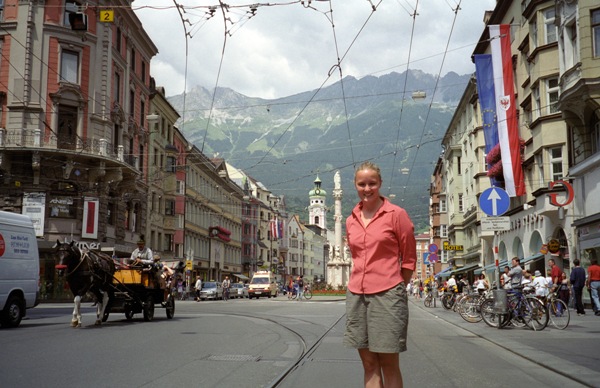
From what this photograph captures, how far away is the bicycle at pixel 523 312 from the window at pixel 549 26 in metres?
17.6

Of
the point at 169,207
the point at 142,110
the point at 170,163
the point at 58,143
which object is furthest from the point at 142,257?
the point at 170,163

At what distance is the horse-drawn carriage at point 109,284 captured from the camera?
15227 mm

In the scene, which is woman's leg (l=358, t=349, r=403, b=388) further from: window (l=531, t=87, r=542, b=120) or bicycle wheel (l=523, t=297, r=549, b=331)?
window (l=531, t=87, r=542, b=120)

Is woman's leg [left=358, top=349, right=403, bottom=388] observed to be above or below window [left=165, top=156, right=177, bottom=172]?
below

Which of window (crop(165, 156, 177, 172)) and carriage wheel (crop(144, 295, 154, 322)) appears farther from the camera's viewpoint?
window (crop(165, 156, 177, 172))

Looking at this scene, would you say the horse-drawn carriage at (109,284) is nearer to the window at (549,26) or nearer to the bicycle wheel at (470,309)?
the bicycle wheel at (470,309)

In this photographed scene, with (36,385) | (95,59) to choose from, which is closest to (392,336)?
(36,385)

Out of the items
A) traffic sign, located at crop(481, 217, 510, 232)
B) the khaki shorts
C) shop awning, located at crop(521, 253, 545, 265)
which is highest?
traffic sign, located at crop(481, 217, 510, 232)

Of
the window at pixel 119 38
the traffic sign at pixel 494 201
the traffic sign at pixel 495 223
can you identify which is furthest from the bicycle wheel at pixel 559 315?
the window at pixel 119 38

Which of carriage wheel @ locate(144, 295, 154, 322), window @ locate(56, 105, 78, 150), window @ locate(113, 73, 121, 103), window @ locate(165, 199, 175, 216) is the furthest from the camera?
window @ locate(165, 199, 175, 216)

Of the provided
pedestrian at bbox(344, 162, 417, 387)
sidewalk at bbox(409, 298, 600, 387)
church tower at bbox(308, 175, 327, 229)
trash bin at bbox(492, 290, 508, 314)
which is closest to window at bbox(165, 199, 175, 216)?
sidewalk at bbox(409, 298, 600, 387)

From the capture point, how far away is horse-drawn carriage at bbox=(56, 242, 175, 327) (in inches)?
599

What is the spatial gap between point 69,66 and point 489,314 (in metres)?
30.4

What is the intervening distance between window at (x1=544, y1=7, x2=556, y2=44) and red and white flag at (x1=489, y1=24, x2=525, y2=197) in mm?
1990
